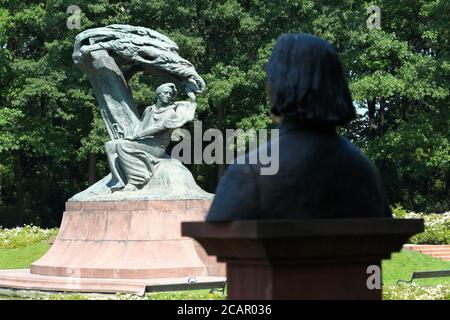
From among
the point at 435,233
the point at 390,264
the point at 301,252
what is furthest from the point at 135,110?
the point at 301,252

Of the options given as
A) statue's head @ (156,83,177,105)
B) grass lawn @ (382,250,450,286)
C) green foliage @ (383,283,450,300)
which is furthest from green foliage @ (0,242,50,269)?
green foliage @ (383,283,450,300)

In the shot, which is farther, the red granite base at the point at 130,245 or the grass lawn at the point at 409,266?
the grass lawn at the point at 409,266

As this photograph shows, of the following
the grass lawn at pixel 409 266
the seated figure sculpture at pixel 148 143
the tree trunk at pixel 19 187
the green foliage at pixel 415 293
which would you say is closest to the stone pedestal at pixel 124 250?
the seated figure sculpture at pixel 148 143

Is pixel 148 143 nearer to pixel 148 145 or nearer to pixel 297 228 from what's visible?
pixel 148 145

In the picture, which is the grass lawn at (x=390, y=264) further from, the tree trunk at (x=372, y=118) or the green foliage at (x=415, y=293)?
the tree trunk at (x=372, y=118)

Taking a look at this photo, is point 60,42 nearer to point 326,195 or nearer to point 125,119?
point 125,119

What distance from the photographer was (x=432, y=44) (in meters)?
32.0

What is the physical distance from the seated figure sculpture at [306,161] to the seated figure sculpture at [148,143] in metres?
11.0

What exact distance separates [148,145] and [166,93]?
1.01 metres

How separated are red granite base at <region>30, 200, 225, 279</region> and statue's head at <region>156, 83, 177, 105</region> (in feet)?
6.54

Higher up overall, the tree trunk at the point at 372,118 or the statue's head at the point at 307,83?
the tree trunk at the point at 372,118

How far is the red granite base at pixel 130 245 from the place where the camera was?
44.4 feet

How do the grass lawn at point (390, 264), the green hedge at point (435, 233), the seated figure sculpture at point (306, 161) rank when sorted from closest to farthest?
the seated figure sculpture at point (306, 161) < the grass lawn at point (390, 264) < the green hedge at point (435, 233)

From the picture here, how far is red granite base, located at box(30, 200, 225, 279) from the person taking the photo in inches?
533
